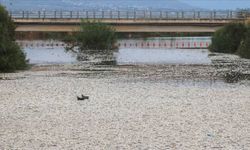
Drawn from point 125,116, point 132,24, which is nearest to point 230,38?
point 132,24

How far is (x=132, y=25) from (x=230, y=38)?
27.4 meters

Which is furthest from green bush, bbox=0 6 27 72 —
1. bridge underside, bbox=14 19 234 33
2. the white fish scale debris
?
bridge underside, bbox=14 19 234 33

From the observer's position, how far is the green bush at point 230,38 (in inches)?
3002

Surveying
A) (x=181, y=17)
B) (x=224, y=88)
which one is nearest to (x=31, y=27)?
(x=181, y=17)

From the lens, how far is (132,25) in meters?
102

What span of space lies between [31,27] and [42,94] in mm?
77804

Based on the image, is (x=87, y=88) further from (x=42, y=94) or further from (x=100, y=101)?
(x=100, y=101)

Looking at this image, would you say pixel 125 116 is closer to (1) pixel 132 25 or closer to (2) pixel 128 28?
(1) pixel 132 25

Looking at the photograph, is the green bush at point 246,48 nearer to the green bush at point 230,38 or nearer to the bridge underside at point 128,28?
the green bush at point 230,38

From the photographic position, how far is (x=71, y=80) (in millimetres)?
34719

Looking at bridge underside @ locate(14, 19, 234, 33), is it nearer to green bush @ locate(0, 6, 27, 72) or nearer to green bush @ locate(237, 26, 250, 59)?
green bush @ locate(237, 26, 250, 59)

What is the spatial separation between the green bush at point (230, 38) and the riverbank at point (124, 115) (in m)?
43.4

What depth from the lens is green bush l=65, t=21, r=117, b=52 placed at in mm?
83125

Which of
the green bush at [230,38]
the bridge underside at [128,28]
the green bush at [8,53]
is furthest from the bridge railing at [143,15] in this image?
the green bush at [8,53]
